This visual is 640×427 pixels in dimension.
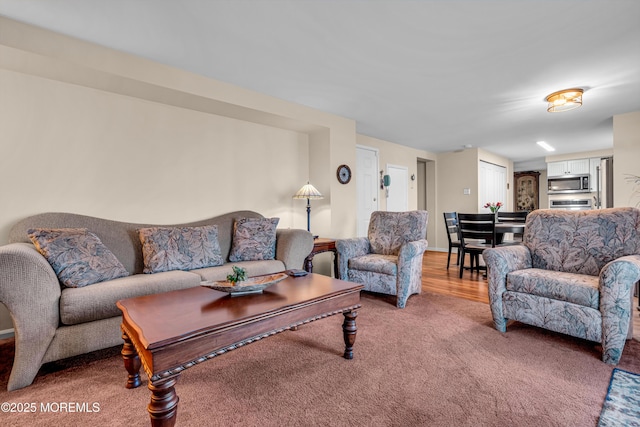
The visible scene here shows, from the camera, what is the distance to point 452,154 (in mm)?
6957

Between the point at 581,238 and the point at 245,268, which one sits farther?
the point at 245,268

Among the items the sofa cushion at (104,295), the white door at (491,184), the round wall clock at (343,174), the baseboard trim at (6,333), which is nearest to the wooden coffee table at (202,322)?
the sofa cushion at (104,295)

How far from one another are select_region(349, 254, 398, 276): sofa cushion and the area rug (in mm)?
1708

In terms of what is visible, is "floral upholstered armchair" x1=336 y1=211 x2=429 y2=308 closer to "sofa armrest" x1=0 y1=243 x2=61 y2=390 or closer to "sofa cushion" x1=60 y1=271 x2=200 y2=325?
"sofa cushion" x1=60 y1=271 x2=200 y2=325

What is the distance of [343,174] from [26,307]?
3.48m

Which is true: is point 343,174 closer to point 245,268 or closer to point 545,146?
point 245,268

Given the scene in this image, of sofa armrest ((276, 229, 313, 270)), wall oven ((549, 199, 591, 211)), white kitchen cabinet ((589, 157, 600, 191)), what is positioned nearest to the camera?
sofa armrest ((276, 229, 313, 270))

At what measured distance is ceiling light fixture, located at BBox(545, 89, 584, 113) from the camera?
338 centimetres

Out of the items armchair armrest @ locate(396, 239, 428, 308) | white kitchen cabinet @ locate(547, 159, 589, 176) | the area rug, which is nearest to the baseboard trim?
armchair armrest @ locate(396, 239, 428, 308)

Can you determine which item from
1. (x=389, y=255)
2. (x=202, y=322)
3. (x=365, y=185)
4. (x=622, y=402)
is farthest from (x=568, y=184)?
(x=202, y=322)

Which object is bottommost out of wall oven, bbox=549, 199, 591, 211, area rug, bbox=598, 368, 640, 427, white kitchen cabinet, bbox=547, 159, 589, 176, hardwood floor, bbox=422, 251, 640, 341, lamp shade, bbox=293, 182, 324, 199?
hardwood floor, bbox=422, 251, 640, 341

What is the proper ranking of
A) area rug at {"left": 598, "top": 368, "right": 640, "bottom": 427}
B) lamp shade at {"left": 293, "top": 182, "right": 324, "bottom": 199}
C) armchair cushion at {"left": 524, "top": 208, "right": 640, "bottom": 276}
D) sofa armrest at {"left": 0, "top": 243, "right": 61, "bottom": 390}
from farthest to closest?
1. lamp shade at {"left": 293, "top": 182, "right": 324, "bottom": 199}
2. armchair cushion at {"left": 524, "top": 208, "right": 640, "bottom": 276}
3. sofa armrest at {"left": 0, "top": 243, "right": 61, "bottom": 390}
4. area rug at {"left": 598, "top": 368, "right": 640, "bottom": 427}

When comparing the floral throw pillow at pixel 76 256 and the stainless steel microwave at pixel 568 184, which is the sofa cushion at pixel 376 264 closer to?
the floral throw pillow at pixel 76 256

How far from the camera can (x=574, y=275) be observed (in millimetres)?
2316
